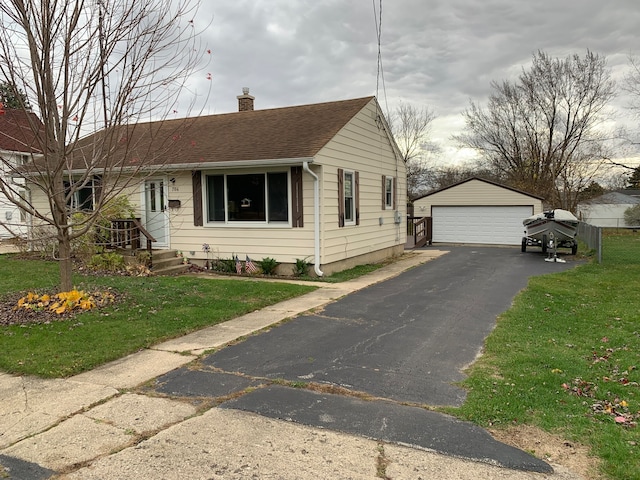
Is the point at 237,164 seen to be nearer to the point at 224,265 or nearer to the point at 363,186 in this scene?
the point at 224,265

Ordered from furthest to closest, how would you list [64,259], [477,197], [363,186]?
[477,197], [363,186], [64,259]

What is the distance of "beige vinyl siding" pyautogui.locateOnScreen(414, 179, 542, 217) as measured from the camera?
2230cm

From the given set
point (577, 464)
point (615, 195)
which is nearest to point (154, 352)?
point (577, 464)

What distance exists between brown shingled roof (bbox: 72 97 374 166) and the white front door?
863mm

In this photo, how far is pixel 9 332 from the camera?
6.17 meters

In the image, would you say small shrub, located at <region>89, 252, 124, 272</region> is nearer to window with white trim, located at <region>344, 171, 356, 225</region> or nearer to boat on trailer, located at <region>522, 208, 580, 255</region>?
window with white trim, located at <region>344, 171, 356, 225</region>

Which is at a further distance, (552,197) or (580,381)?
(552,197)

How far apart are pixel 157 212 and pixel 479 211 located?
16070mm

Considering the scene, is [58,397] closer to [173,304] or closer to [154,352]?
[154,352]

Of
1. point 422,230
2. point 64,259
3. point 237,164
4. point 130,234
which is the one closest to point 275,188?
point 237,164

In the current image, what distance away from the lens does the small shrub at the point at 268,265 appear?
11.7 m

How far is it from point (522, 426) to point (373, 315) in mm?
4027

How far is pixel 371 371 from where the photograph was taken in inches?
195

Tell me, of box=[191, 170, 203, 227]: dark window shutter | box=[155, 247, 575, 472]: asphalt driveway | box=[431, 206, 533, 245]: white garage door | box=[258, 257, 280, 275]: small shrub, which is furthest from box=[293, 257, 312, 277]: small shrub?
box=[431, 206, 533, 245]: white garage door
